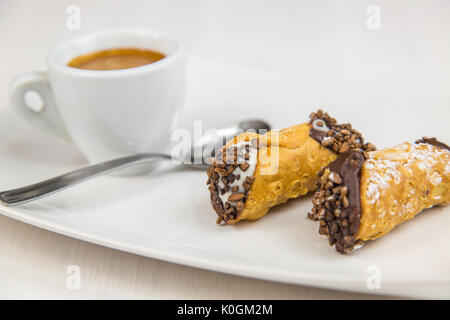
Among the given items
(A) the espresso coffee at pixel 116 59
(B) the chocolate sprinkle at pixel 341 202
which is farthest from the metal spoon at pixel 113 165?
→ (B) the chocolate sprinkle at pixel 341 202

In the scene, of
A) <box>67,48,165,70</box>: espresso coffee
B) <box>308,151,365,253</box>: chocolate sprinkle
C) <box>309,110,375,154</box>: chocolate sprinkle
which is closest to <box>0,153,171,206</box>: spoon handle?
<box>67,48,165,70</box>: espresso coffee

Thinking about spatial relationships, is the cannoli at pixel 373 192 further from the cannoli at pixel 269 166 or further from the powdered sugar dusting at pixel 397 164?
the cannoli at pixel 269 166

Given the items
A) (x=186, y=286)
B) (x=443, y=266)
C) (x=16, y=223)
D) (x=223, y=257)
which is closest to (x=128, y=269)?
(x=186, y=286)

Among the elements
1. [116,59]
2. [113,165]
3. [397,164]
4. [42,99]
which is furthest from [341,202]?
[42,99]

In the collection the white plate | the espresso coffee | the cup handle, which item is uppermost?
the espresso coffee

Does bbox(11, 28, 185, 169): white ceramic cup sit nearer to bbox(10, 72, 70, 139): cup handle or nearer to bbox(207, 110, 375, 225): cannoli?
bbox(10, 72, 70, 139): cup handle
